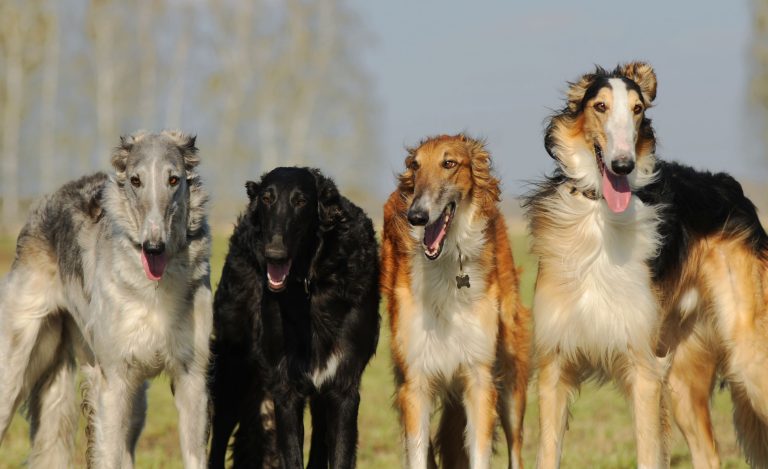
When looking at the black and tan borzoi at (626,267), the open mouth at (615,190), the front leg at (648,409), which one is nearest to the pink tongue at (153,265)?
the black and tan borzoi at (626,267)

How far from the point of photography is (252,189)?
20.0 feet

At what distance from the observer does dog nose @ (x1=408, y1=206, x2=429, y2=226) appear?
5.55 metres

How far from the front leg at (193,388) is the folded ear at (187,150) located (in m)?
0.70

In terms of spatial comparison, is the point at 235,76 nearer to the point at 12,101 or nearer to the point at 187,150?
the point at 12,101

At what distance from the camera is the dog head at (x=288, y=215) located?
5.69 m

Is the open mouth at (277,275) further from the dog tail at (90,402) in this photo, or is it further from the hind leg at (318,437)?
the dog tail at (90,402)

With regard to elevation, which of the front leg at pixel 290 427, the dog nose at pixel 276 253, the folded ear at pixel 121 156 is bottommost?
the front leg at pixel 290 427

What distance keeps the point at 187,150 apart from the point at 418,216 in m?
1.42

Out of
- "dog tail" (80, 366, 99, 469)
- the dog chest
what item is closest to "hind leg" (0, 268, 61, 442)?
"dog tail" (80, 366, 99, 469)

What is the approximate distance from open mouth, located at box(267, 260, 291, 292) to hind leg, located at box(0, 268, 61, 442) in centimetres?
175

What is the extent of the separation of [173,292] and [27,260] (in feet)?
4.41

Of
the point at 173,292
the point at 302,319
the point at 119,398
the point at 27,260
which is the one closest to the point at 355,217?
the point at 302,319

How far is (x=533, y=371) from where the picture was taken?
6035 millimetres

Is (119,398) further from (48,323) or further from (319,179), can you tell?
(319,179)
